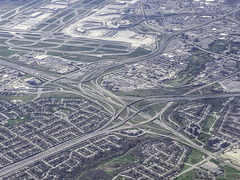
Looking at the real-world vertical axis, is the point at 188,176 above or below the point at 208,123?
below

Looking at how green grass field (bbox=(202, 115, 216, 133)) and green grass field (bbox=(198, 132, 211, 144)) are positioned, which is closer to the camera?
green grass field (bbox=(198, 132, 211, 144))

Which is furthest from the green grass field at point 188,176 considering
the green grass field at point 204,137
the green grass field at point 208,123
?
the green grass field at point 208,123

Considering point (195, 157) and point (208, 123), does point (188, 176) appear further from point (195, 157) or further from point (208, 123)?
point (208, 123)

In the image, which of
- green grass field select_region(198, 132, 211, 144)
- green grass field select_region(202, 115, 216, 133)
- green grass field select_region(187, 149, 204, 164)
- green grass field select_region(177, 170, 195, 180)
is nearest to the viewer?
green grass field select_region(177, 170, 195, 180)

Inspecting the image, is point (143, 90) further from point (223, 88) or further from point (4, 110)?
point (4, 110)

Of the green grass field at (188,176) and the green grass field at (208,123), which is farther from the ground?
the green grass field at (208,123)

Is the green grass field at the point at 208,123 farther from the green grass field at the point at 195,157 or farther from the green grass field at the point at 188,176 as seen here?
the green grass field at the point at 188,176

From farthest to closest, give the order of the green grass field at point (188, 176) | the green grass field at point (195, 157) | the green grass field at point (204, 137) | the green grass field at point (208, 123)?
the green grass field at point (208, 123) → the green grass field at point (204, 137) → the green grass field at point (195, 157) → the green grass field at point (188, 176)

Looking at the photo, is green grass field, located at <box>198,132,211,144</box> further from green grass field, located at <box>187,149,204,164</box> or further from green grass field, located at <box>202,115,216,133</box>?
green grass field, located at <box>187,149,204,164</box>

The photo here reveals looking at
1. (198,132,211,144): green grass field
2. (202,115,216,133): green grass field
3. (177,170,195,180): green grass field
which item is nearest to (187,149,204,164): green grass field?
(177,170,195,180): green grass field

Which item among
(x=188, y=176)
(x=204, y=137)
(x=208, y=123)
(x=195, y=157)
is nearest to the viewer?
(x=188, y=176)

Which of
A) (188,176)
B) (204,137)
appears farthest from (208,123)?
(188,176)

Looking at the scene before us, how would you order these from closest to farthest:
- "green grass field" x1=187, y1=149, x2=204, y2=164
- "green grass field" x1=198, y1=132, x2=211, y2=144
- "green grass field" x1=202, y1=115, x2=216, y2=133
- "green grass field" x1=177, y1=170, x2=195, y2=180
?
"green grass field" x1=177, y1=170, x2=195, y2=180, "green grass field" x1=187, y1=149, x2=204, y2=164, "green grass field" x1=198, y1=132, x2=211, y2=144, "green grass field" x1=202, y1=115, x2=216, y2=133
